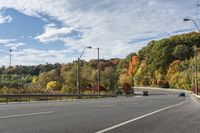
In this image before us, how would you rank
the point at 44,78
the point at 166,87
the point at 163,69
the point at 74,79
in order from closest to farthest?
1. the point at 74,79
2. the point at 44,78
3. the point at 166,87
4. the point at 163,69

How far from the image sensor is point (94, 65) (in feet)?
635

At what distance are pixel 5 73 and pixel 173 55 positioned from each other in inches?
2938

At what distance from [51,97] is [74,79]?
70.3 m

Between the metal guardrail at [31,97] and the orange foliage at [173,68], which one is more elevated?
the orange foliage at [173,68]

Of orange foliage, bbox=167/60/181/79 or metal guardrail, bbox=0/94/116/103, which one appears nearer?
metal guardrail, bbox=0/94/116/103

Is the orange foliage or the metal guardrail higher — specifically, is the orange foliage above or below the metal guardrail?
above

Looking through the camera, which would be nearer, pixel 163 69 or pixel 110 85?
pixel 110 85

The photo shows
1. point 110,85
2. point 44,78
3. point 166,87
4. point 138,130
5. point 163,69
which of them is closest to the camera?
point 138,130

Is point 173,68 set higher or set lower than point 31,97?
higher

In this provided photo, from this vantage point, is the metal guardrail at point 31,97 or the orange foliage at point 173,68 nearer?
the metal guardrail at point 31,97

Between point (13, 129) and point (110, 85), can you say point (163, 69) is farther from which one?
point (13, 129)

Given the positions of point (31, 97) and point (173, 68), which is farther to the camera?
point (173, 68)

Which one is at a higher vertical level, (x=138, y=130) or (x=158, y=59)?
(x=158, y=59)

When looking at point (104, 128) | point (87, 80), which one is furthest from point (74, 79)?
point (104, 128)
